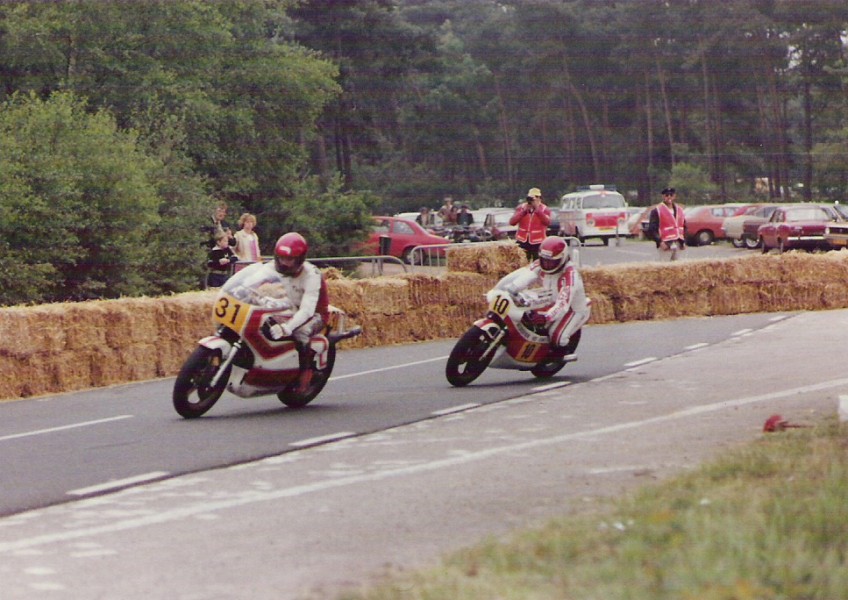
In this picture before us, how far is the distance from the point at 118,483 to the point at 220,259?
15.4 meters

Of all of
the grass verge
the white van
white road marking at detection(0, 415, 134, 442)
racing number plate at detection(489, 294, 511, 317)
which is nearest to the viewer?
the grass verge

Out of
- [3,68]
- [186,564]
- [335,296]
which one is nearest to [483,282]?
[335,296]

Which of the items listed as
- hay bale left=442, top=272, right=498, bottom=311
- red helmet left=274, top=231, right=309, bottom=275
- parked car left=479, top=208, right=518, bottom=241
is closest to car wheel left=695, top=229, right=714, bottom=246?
parked car left=479, top=208, right=518, bottom=241

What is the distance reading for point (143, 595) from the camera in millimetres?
6445

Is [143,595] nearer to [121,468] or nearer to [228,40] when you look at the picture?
[121,468]

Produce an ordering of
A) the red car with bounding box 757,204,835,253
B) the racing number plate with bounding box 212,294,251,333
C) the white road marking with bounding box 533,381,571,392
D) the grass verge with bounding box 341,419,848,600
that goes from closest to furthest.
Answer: the grass verge with bounding box 341,419,848,600 → the racing number plate with bounding box 212,294,251,333 → the white road marking with bounding box 533,381,571,392 → the red car with bounding box 757,204,835,253

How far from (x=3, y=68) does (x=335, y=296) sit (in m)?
27.3

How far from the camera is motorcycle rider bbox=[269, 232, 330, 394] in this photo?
43.5 feet

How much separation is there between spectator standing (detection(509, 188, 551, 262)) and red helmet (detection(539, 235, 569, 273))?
789 cm

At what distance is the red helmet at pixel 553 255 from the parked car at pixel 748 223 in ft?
136

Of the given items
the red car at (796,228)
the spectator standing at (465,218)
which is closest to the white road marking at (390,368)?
the red car at (796,228)

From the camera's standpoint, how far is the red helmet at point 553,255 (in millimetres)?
15547

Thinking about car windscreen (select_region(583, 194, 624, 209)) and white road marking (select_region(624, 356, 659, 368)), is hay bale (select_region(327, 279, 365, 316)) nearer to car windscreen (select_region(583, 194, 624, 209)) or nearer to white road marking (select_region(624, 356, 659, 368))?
white road marking (select_region(624, 356, 659, 368))

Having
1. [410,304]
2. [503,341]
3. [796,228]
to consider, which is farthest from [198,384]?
[796,228]
